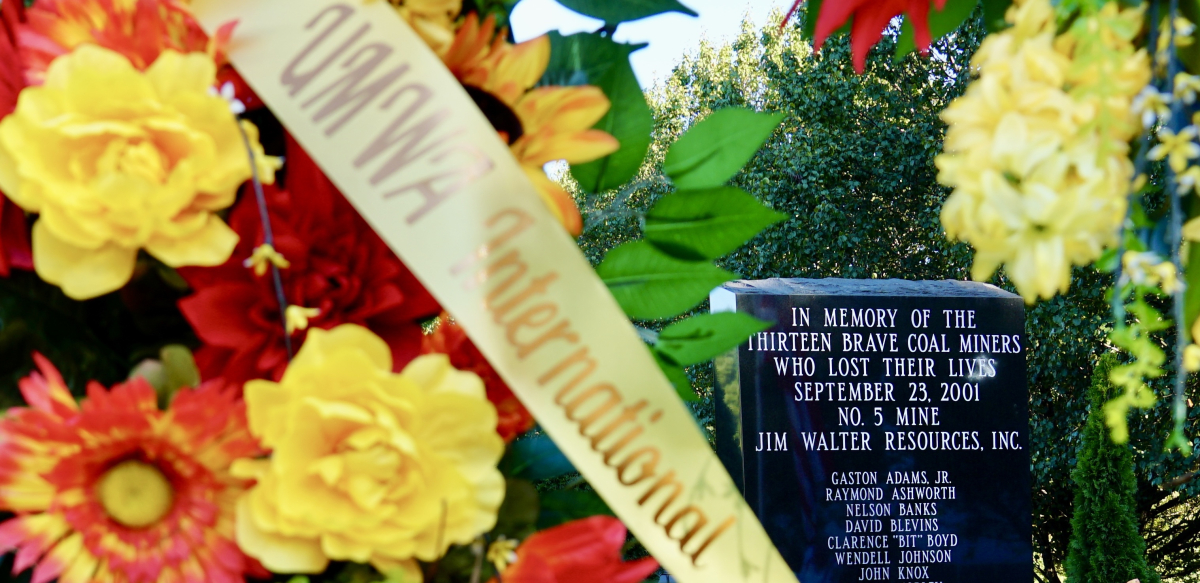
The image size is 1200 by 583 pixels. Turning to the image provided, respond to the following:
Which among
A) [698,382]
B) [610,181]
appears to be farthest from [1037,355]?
[610,181]

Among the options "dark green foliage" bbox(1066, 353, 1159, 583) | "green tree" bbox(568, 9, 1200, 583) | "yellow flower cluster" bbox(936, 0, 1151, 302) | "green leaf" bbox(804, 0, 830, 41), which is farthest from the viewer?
"green tree" bbox(568, 9, 1200, 583)

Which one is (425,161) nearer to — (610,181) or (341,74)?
(341,74)

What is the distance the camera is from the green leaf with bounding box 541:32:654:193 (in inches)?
16.1

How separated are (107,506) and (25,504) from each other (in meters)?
0.02

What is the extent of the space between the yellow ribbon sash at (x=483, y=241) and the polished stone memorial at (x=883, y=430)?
3.97 meters

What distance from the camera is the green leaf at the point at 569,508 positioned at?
0.41 metres

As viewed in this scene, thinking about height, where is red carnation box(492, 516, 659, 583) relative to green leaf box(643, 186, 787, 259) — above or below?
below

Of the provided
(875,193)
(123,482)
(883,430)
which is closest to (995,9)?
(123,482)

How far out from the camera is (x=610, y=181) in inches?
16.9

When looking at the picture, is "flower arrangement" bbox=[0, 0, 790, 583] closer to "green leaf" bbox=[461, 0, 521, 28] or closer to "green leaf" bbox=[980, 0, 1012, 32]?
"green leaf" bbox=[461, 0, 521, 28]

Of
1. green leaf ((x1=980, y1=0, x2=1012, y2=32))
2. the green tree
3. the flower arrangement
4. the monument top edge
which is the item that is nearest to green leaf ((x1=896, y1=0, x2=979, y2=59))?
green leaf ((x1=980, y1=0, x2=1012, y2=32))

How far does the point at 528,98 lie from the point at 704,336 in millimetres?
162

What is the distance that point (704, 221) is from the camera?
1.39 feet

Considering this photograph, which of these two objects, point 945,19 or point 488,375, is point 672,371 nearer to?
point 488,375
